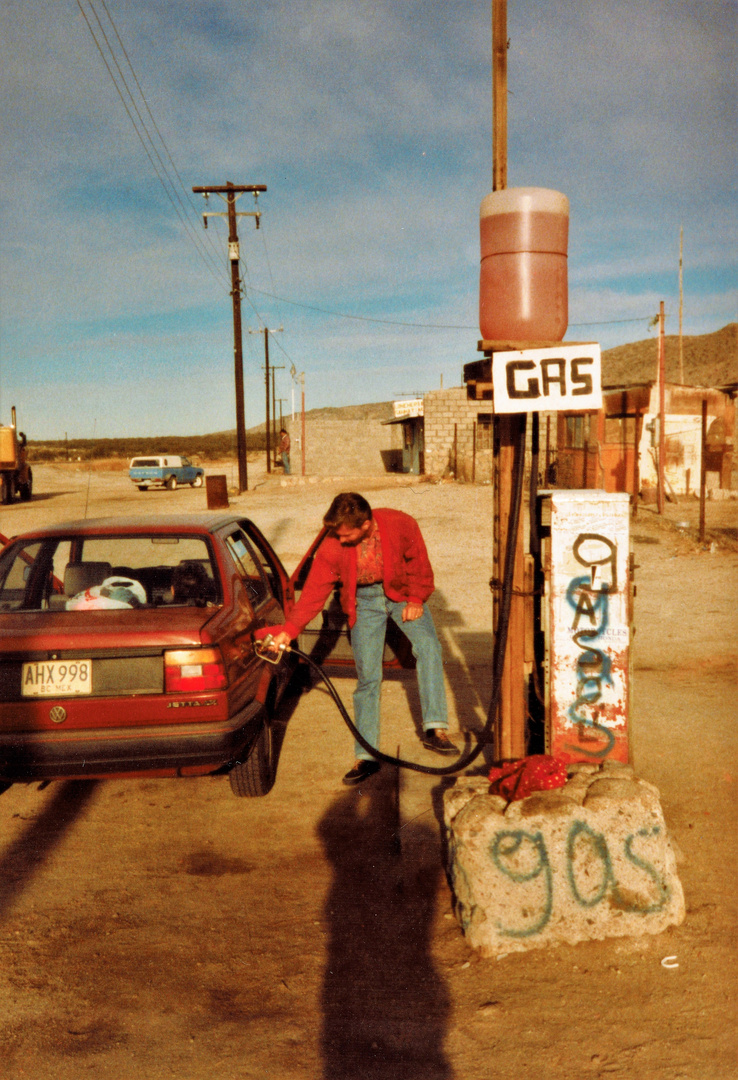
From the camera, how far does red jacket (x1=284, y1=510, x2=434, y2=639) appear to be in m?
4.38

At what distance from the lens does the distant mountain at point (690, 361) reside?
108 metres

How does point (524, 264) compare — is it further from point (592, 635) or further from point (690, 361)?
point (690, 361)

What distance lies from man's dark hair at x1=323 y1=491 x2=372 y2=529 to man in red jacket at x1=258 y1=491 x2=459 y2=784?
1.7 inches

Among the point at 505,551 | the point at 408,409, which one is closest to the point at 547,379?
the point at 505,551

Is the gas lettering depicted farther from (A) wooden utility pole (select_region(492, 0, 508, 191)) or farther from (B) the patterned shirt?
(B) the patterned shirt

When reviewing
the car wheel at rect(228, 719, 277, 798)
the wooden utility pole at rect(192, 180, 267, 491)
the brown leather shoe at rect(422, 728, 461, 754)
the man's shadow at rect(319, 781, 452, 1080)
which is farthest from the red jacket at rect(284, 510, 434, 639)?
the wooden utility pole at rect(192, 180, 267, 491)

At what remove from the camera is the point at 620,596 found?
376cm

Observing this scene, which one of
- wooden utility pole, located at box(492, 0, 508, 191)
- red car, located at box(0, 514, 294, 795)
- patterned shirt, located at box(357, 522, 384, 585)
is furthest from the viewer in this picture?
patterned shirt, located at box(357, 522, 384, 585)

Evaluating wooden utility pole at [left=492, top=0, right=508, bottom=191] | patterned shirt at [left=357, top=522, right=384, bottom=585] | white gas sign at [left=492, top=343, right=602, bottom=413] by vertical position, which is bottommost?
patterned shirt at [left=357, top=522, right=384, bottom=585]

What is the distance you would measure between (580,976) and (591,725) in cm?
119

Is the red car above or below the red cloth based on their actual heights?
above

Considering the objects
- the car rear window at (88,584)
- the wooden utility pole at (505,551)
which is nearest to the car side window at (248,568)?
the car rear window at (88,584)

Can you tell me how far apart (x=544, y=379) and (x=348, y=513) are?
1.17m

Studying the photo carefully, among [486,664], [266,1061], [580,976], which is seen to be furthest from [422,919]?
[486,664]
